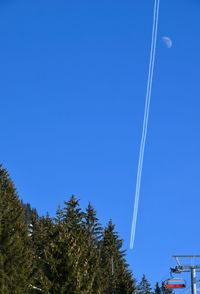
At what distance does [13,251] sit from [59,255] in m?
26.9

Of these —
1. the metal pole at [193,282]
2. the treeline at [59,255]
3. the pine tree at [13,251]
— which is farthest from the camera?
the metal pole at [193,282]

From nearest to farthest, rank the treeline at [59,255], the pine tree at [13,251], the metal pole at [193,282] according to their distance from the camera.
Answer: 1. the treeline at [59,255]
2. the pine tree at [13,251]
3. the metal pole at [193,282]

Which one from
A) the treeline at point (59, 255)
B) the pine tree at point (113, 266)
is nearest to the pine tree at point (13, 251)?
the treeline at point (59, 255)

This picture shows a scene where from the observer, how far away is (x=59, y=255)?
35.2 metres

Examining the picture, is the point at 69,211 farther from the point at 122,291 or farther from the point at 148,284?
the point at 148,284

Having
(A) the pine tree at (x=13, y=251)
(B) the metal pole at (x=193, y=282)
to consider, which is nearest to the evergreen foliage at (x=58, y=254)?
(A) the pine tree at (x=13, y=251)

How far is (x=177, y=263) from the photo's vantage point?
63.2 metres

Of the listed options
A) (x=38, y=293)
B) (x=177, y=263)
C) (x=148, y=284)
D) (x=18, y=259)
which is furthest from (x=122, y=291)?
(x=148, y=284)

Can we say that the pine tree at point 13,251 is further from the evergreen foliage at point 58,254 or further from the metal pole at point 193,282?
the metal pole at point 193,282

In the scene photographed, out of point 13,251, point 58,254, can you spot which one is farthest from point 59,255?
point 13,251

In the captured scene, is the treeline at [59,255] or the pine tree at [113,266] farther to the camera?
the pine tree at [113,266]

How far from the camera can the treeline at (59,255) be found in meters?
34.6

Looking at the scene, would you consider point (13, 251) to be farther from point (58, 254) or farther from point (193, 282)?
point (58, 254)

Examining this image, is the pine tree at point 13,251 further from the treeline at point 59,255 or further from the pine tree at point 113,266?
the pine tree at point 113,266
